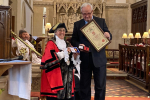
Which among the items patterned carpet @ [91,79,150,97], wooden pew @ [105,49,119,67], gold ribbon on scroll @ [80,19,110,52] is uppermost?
gold ribbon on scroll @ [80,19,110,52]

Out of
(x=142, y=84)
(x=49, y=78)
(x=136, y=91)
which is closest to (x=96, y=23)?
(x=49, y=78)

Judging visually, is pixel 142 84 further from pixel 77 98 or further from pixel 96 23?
pixel 96 23

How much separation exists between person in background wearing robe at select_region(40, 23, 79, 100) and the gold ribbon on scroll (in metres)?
0.31

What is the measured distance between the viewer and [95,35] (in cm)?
274

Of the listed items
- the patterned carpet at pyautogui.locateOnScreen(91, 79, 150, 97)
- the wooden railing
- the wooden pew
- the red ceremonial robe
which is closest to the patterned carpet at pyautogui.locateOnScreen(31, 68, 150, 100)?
the patterned carpet at pyautogui.locateOnScreen(91, 79, 150, 97)

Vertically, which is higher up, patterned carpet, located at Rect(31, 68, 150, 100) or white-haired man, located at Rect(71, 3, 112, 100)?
white-haired man, located at Rect(71, 3, 112, 100)

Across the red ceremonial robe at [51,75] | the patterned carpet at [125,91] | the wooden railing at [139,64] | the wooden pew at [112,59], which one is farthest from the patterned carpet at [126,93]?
the wooden pew at [112,59]

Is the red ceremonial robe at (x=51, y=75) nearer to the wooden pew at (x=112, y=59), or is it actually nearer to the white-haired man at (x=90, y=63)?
the white-haired man at (x=90, y=63)

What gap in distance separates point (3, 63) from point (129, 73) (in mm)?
5547

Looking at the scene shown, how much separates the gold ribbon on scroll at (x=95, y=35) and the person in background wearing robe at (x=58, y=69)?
314 mm

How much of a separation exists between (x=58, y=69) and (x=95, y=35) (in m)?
0.69

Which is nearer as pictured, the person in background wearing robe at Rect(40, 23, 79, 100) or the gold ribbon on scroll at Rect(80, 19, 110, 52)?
the person in background wearing robe at Rect(40, 23, 79, 100)

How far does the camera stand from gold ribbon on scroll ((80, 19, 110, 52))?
8.91 ft

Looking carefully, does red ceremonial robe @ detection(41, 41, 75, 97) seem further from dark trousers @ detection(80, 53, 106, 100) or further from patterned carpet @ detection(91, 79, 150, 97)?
patterned carpet @ detection(91, 79, 150, 97)
